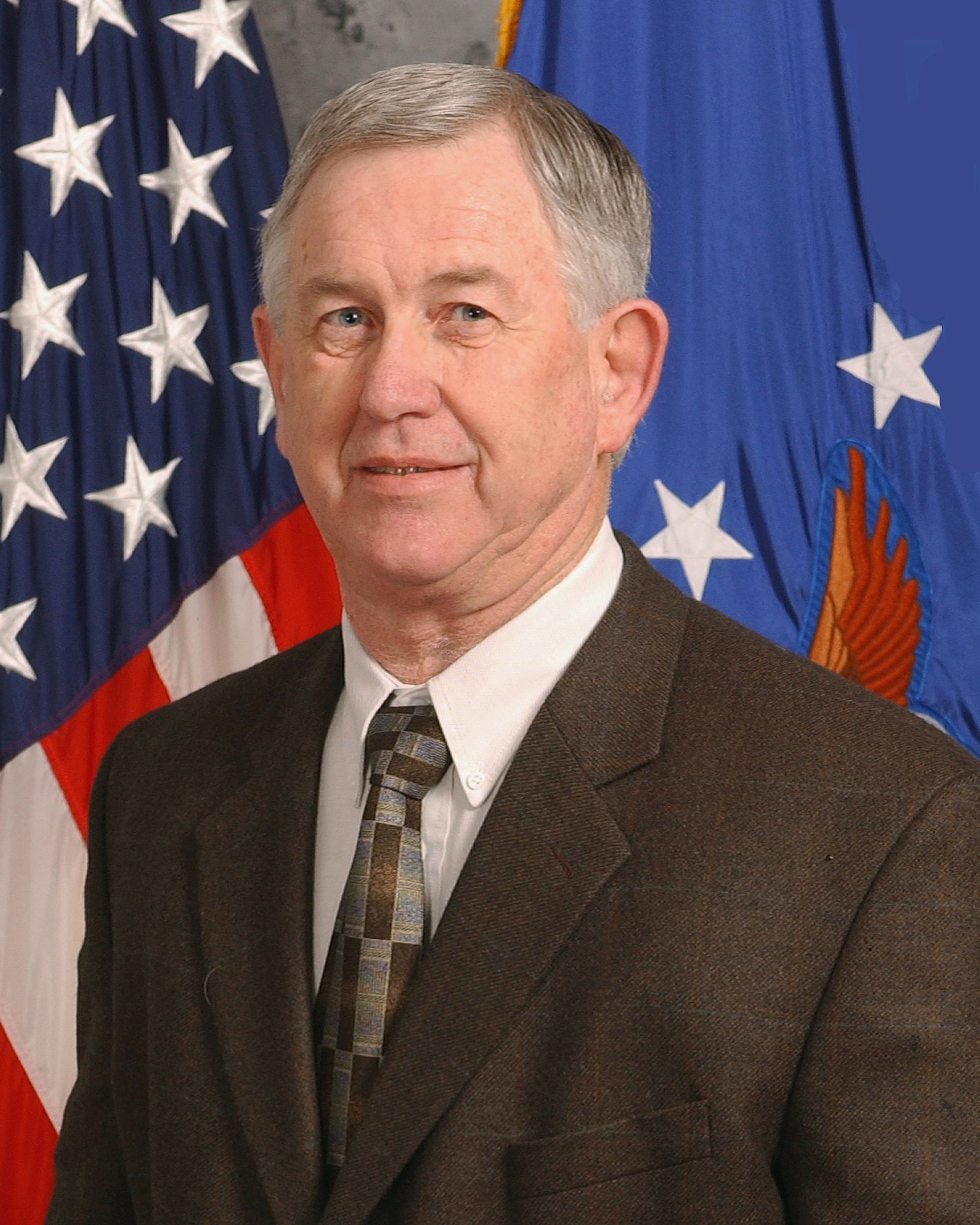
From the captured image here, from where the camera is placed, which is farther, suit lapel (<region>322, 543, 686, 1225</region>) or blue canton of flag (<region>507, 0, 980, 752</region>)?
blue canton of flag (<region>507, 0, 980, 752</region>)

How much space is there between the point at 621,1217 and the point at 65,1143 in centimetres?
76

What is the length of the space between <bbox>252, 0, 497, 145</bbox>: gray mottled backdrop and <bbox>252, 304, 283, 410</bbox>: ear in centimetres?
103

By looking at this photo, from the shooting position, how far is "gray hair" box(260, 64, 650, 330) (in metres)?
1.43

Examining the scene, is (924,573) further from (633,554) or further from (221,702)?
(221,702)

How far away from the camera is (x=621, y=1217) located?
1.28 meters

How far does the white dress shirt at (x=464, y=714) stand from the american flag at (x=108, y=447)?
45.9 inches

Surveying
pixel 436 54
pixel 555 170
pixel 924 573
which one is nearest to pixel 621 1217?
pixel 555 170

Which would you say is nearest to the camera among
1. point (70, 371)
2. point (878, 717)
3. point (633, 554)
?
point (878, 717)

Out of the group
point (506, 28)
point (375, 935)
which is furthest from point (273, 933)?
point (506, 28)

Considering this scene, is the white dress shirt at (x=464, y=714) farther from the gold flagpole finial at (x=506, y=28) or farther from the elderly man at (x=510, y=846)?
the gold flagpole finial at (x=506, y=28)

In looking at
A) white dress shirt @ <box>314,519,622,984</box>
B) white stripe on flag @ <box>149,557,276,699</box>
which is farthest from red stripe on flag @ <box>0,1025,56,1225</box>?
white dress shirt @ <box>314,519,622,984</box>

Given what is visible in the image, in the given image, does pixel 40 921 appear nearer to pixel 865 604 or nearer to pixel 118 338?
pixel 118 338

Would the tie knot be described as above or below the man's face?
below

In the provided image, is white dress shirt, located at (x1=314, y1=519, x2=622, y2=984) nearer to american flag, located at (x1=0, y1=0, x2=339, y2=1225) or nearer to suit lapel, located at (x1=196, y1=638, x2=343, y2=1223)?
suit lapel, located at (x1=196, y1=638, x2=343, y2=1223)
